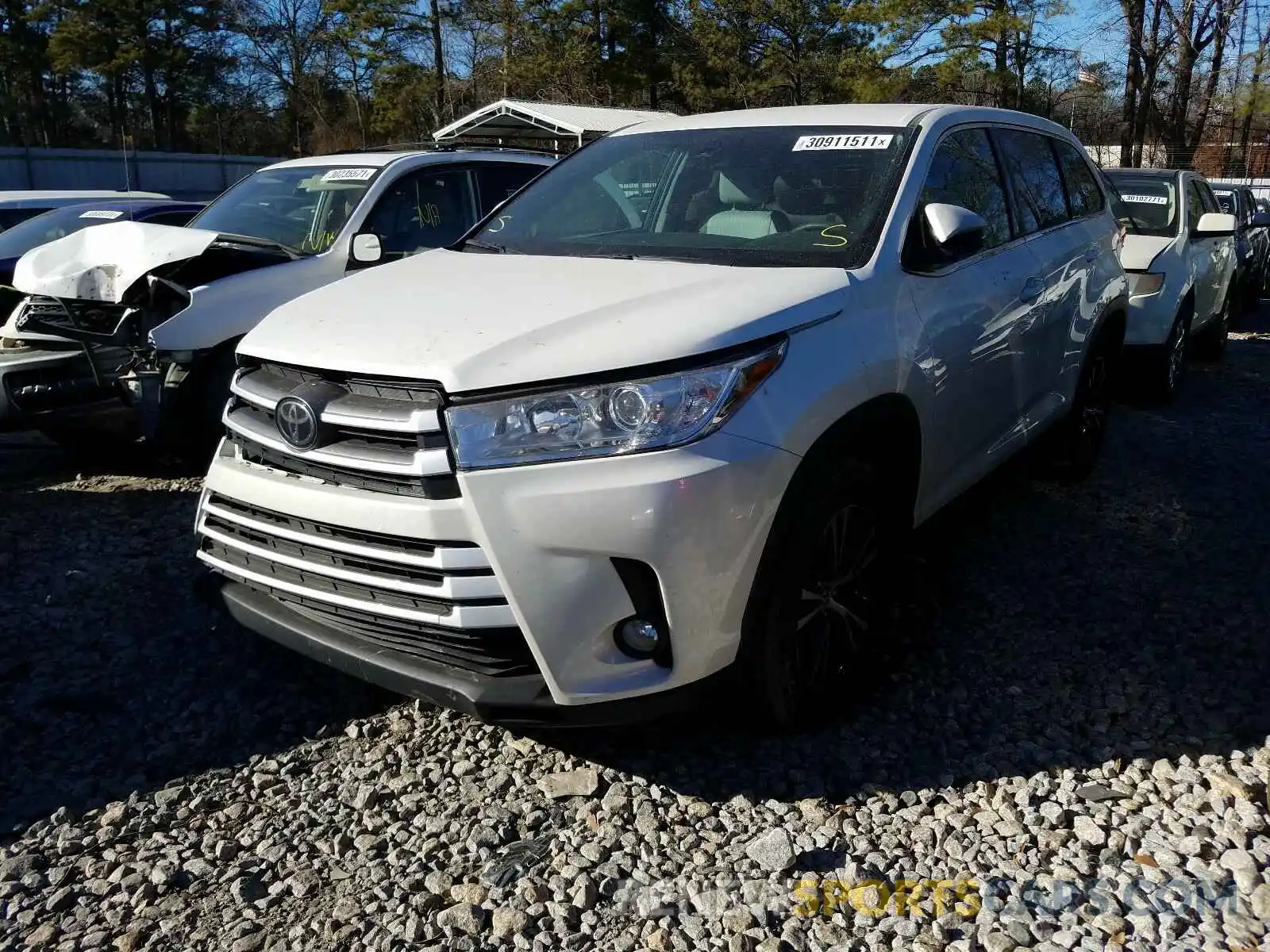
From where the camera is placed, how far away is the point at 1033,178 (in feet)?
15.3

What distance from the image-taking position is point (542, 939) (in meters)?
2.40

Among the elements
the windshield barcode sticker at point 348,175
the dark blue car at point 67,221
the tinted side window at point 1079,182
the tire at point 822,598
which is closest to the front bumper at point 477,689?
the tire at point 822,598

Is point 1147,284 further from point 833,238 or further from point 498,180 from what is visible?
point 833,238

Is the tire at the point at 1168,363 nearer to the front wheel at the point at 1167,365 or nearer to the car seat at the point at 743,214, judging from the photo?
the front wheel at the point at 1167,365

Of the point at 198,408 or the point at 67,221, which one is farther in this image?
the point at 67,221

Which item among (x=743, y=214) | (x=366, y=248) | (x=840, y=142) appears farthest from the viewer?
(x=366, y=248)

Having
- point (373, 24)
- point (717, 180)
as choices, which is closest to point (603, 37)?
point (373, 24)

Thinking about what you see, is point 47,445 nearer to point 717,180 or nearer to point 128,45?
point 717,180

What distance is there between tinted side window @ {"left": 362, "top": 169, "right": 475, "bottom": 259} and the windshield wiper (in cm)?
206

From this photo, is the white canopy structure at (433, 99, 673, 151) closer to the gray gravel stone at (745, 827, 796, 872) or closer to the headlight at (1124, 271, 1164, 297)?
the headlight at (1124, 271, 1164, 297)

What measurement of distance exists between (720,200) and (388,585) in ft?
6.29

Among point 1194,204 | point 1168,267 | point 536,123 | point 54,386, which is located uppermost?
point 536,123

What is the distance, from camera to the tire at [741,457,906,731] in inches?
107

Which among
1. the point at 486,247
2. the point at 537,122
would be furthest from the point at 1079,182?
the point at 537,122
